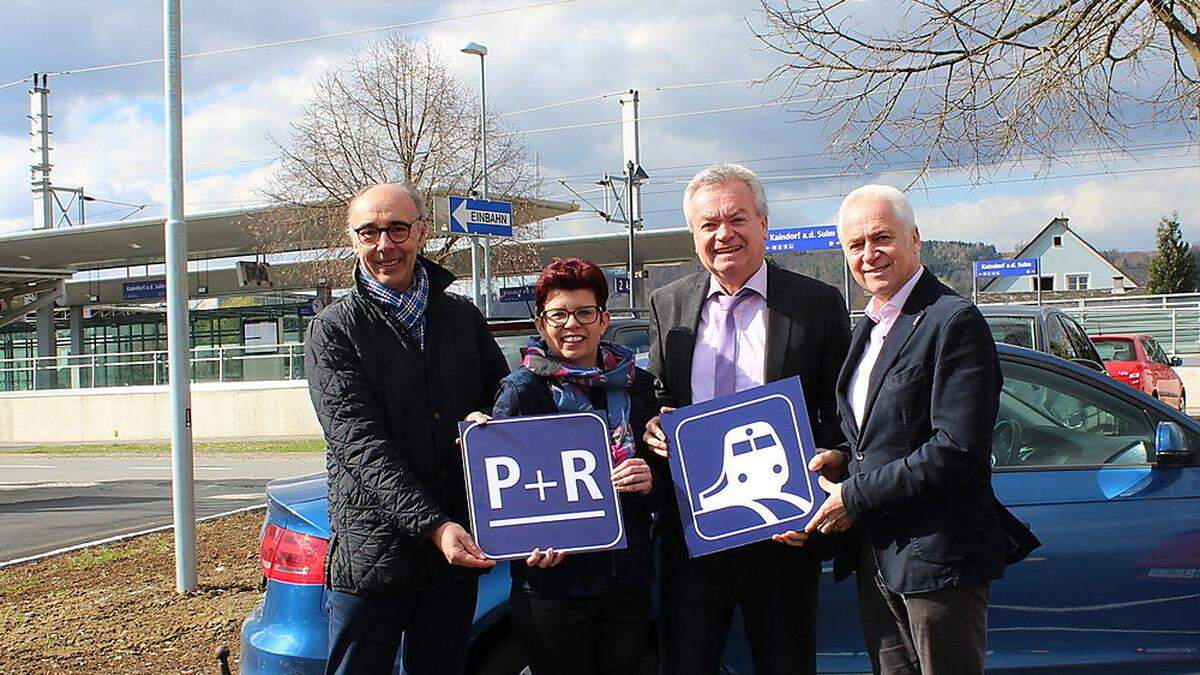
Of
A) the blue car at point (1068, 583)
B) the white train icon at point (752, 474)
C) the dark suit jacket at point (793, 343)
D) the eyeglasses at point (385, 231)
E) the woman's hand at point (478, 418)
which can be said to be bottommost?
the blue car at point (1068, 583)

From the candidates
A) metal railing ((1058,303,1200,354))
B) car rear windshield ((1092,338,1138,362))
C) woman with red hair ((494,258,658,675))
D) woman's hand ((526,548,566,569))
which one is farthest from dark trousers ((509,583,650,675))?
metal railing ((1058,303,1200,354))

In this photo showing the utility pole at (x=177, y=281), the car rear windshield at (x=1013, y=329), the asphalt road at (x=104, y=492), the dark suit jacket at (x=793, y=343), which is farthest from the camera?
the asphalt road at (x=104, y=492)

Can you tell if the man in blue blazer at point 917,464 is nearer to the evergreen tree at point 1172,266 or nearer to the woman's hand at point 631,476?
the woman's hand at point 631,476

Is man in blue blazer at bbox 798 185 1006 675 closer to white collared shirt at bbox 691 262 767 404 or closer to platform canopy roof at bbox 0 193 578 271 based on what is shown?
white collared shirt at bbox 691 262 767 404

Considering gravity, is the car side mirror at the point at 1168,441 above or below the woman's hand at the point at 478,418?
below

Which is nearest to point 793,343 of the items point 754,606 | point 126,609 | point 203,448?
point 754,606

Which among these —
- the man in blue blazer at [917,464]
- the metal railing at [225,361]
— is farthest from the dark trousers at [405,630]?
the metal railing at [225,361]

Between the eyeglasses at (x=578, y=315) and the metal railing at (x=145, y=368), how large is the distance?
21.4 meters

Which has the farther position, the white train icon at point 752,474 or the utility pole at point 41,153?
the utility pole at point 41,153

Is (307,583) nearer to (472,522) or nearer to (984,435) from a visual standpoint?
(472,522)

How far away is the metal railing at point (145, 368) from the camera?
25438mm

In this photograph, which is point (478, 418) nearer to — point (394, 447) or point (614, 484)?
point (394, 447)

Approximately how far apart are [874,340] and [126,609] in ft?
17.1

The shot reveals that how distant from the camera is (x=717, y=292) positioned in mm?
3291
